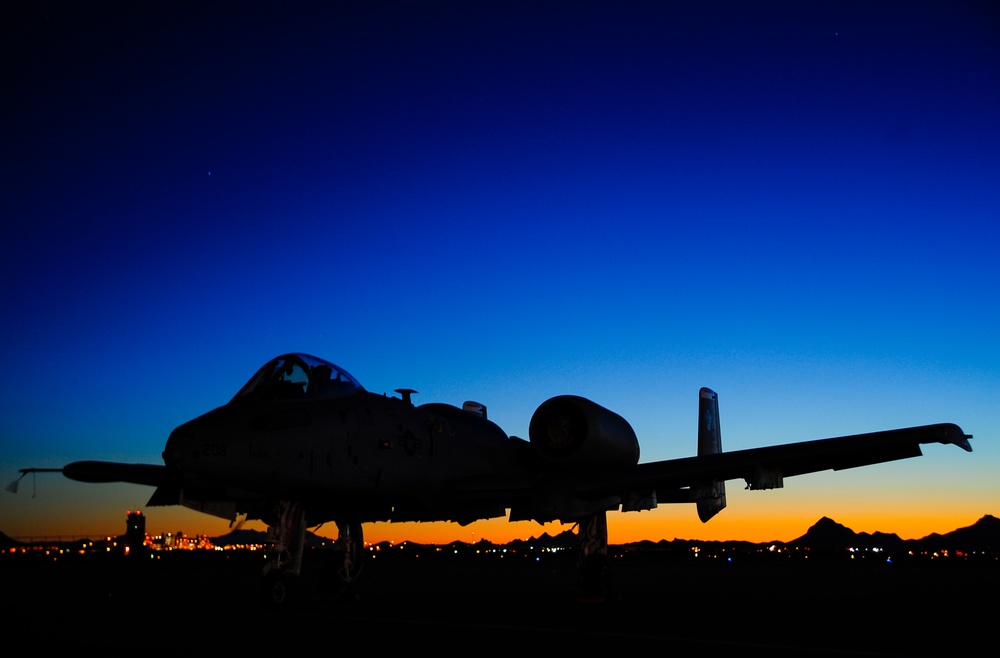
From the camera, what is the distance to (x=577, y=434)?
50.0 feet

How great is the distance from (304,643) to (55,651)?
207 centimetres

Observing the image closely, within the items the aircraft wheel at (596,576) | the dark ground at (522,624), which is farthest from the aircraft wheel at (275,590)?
the aircraft wheel at (596,576)

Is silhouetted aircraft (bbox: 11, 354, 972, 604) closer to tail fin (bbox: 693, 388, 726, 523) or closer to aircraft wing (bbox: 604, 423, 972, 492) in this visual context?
aircraft wing (bbox: 604, 423, 972, 492)

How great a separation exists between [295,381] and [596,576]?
612cm

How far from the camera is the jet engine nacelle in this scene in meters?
15.1

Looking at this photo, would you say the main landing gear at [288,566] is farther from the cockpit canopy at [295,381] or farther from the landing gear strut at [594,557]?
the landing gear strut at [594,557]

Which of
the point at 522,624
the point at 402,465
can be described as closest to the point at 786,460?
the point at 522,624

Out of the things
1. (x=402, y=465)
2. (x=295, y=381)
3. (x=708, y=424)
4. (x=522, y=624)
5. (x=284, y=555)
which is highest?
(x=708, y=424)

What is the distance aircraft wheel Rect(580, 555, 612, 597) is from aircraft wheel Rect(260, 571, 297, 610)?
5270 millimetres

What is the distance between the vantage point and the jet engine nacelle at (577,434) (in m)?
15.1

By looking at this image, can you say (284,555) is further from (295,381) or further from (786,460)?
(786,460)

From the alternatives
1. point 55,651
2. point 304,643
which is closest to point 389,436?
point 304,643

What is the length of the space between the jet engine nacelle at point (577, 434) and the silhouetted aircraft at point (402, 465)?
2 cm

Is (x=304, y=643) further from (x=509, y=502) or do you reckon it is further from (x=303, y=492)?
(x=509, y=502)
